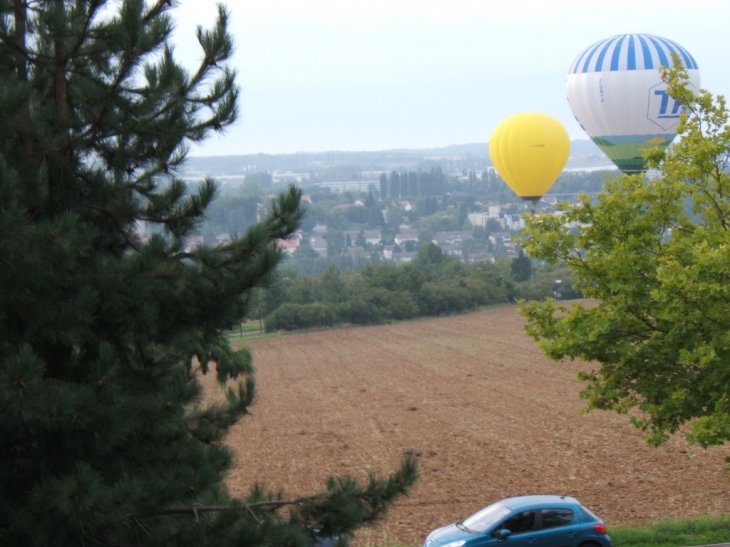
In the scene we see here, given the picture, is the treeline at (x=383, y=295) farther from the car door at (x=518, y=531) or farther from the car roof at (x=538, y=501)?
the car door at (x=518, y=531)

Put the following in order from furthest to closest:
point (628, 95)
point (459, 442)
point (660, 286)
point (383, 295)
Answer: point (383, 295) < point (628, 95) < point (459, 442) < point (660, 286)

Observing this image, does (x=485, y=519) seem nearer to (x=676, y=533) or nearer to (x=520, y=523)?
(x=520, y=523)

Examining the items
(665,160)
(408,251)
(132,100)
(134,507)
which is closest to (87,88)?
(132,100)

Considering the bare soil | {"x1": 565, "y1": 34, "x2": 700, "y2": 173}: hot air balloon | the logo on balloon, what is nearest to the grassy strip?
the bare soil

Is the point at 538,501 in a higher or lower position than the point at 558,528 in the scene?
higher

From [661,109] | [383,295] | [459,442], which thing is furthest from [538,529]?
[383,295]

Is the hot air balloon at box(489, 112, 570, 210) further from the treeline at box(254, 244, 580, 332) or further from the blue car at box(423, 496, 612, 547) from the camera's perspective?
the blue car at box(423, 496, 612, 547)

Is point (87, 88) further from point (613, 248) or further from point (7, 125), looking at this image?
point (613, 248)
